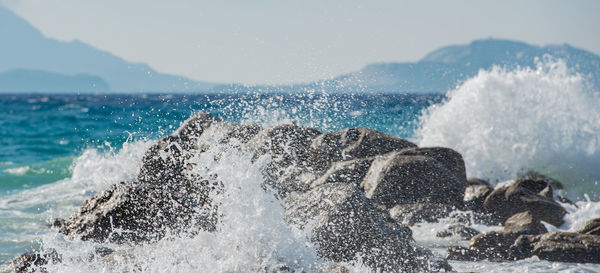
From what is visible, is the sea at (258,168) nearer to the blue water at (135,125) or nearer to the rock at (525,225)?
the blue water at (135,125)

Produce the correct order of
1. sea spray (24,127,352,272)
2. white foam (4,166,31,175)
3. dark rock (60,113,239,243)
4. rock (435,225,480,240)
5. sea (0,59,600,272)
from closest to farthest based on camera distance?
sea spray (24,127,352,272) < sea (0,59,600,272) < dark rock (60,113,239,243) < rock (435,225,480,240) < white foam (4,166,31,175)

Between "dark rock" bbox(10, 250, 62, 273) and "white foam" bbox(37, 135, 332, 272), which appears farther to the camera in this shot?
"dark rock" bbox(10, 250, 62, 273)

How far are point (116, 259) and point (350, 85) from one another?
4.85m

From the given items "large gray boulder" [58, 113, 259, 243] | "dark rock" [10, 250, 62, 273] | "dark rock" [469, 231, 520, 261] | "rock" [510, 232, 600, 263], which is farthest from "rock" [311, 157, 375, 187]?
"dark rock" [10, 250, 62, 273]

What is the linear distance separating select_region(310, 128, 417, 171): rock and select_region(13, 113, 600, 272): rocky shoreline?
2cm

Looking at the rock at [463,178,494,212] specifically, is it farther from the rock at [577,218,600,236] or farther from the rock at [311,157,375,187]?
the rock at [577,218,600,236]

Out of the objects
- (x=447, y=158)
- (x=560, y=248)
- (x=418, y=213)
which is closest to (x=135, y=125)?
(x=447, y=158)

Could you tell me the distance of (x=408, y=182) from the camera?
748cm

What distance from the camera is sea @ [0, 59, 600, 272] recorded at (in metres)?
4.16

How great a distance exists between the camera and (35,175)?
1353 centimetres

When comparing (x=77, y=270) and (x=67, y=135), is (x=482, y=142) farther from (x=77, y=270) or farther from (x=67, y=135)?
(x=67, y=135)

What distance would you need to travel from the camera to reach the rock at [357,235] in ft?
15.1

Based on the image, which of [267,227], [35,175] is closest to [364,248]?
[267,227]

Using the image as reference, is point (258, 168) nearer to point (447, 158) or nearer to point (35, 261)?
point (35, 261)
